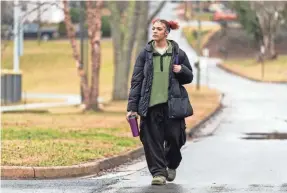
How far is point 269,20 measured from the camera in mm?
75750

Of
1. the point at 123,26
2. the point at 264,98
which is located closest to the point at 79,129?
the point at 123,26

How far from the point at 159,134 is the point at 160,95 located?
0.46 metres

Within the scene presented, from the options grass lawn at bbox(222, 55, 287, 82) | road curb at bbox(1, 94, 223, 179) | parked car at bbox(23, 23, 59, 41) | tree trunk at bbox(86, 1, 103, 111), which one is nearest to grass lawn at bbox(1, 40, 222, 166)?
road curb at bbox(1, 94, 223, 179)

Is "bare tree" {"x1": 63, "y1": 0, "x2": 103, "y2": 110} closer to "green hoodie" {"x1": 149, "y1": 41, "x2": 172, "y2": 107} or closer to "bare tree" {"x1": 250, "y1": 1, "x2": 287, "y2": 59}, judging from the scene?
"green hoodie" {"x1": 149, "y1": 41, "x2": 172, "y2": 107}

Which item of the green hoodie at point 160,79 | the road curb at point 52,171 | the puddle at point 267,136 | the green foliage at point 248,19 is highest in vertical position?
the green hoodie at point 160,79

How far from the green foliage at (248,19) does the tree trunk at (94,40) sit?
5199cm

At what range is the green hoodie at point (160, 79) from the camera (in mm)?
9750

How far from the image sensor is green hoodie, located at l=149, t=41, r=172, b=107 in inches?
384

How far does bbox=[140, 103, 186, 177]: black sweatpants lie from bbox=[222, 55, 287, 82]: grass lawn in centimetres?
4818

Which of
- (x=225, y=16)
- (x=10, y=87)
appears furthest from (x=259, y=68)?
(x=10, y=87)

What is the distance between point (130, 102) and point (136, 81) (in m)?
0.25

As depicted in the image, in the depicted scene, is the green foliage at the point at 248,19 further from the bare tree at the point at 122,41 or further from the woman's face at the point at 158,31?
the woman's face at the point at 158,31

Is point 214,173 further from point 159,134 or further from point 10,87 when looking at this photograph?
point 10,87

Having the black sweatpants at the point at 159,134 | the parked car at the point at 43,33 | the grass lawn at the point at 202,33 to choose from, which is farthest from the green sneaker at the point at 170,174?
the grass lawn at the point at 202,33
